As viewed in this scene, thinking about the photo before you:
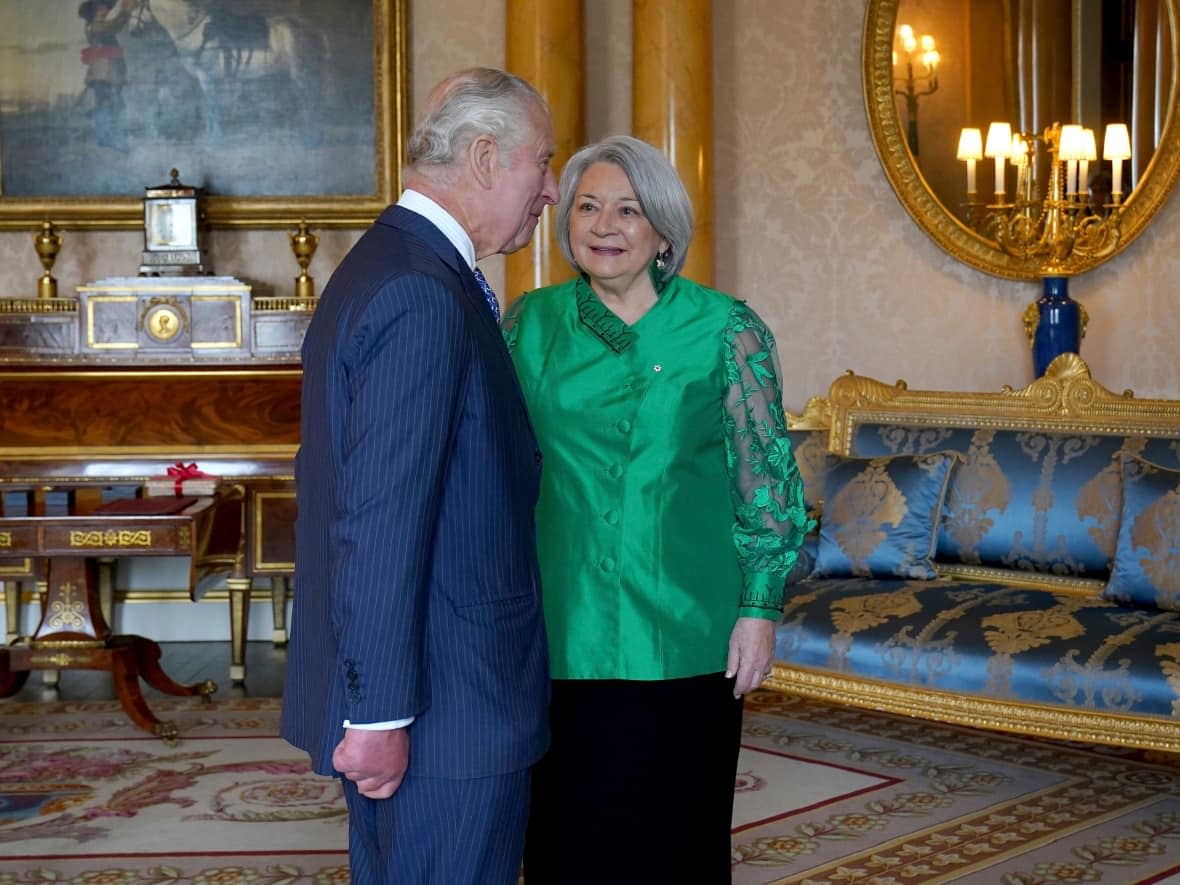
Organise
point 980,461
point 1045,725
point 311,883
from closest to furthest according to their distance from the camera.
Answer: point 311,883 → point 1045,725 → point 980,461

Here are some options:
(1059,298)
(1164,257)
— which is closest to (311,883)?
(1059,298)

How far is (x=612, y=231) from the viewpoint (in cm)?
223

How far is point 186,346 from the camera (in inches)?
223

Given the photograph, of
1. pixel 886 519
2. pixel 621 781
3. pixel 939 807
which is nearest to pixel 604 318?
pixel 621 781

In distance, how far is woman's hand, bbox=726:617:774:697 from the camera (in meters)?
2.19

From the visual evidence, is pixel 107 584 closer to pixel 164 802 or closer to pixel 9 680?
pixel 9 680

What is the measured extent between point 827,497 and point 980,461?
1.63ft

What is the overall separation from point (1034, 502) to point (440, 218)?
3.29 m

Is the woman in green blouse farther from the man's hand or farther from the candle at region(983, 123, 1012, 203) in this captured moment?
the candle at region(983, 123, 1012, 203)

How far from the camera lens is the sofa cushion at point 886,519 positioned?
4652 mm

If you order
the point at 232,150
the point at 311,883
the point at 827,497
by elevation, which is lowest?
the point at 311,883

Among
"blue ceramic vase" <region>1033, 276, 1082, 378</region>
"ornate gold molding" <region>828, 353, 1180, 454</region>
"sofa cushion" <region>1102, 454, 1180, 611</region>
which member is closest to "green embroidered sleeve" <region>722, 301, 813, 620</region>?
"sofa cushion" <region>1102, 454, 1180, 611</region>

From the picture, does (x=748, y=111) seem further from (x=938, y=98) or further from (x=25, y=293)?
(x=25, y=293)

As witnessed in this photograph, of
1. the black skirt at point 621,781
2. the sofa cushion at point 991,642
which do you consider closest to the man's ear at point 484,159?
the black skirt at point 621,781
